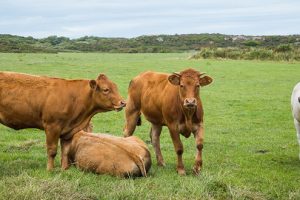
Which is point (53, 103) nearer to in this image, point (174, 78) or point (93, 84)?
point (93, 84)

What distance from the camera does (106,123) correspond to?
18109 millimetres

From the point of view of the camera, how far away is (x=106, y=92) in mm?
9914

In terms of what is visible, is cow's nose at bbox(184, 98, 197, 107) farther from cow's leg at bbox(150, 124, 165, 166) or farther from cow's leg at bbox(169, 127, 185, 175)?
cow's leg at bbox(150, 124, 165, 166)

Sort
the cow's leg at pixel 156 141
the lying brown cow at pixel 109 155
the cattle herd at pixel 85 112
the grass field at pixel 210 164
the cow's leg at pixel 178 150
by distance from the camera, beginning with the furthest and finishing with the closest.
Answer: the cow's leg at pixel 156 141, the cow's leg at pixel 178 150, the cattle herd at pixel 85 112, the lying brown cow at pixel 109 155, the grass field at pixel 210 164

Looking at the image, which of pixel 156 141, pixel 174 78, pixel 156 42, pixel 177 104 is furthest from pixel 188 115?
pixel 156 42

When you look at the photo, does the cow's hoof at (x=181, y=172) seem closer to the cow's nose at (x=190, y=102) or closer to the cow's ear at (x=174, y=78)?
the cow's nose at (x=190, y=102)

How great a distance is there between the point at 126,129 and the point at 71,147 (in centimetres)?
217

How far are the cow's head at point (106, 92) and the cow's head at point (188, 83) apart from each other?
108 cm

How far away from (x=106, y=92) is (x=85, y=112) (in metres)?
0.60

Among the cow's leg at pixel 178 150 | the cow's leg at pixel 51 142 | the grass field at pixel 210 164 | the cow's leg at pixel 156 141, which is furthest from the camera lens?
the cow's leg at pixel 156 141

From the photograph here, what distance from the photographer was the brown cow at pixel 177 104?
32.0 ft

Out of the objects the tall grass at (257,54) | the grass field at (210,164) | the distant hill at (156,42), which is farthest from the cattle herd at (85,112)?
the distant hill at (156,42)

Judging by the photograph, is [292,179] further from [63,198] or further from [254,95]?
[254,95]

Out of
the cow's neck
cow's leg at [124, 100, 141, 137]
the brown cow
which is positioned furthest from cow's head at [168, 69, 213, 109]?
cow's leg at [124, 100, 141, 137]
